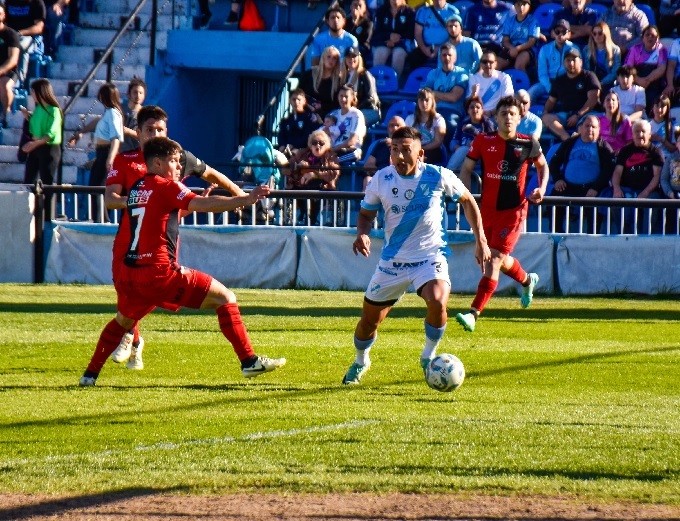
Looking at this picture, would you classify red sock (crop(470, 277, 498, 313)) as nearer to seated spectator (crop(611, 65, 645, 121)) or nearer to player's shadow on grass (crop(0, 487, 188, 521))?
seated spectator (crop(611, 65, 645, 121))

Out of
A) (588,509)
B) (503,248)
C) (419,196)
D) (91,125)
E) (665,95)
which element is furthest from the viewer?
(91,125)

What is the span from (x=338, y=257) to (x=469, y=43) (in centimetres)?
480

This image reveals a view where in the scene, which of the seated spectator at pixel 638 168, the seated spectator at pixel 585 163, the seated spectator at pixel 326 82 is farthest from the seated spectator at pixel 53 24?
the seated spectator at pixel 638 168

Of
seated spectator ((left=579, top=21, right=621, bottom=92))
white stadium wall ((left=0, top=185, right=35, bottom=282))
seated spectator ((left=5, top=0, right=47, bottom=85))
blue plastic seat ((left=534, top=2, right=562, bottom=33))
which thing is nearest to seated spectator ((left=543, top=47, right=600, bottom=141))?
seated spectator ((left=579, top=21, right=621, bottom=92))

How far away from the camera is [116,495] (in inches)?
252

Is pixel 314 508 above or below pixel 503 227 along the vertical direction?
below

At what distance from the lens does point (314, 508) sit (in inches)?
242

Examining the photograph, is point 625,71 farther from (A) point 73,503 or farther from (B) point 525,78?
(A) point 73,503

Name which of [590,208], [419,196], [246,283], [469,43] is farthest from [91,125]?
[419,196]

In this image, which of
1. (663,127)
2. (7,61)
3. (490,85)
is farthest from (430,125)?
(7,61)

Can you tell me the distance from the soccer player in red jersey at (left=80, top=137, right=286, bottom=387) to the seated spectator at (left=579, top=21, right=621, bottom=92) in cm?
1236

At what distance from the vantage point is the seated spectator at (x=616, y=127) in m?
19.7

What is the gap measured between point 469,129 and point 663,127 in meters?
2.74

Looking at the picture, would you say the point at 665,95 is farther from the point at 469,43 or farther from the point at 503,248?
the point at 503,248
